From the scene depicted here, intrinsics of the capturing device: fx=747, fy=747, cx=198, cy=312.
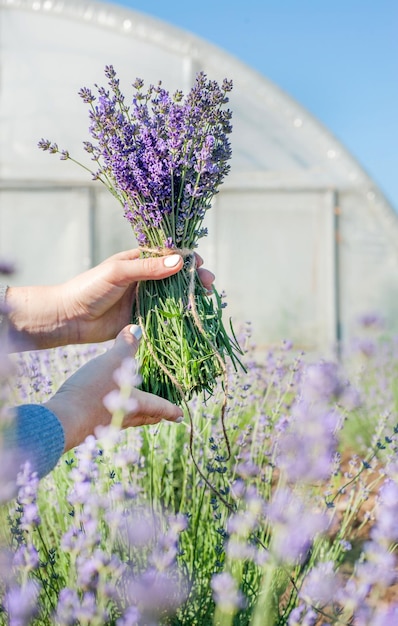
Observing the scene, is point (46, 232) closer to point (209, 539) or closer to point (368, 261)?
point (368, 261)

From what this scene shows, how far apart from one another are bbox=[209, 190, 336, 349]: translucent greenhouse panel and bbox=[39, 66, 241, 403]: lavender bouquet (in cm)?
508

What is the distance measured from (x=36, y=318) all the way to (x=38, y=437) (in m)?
0.67

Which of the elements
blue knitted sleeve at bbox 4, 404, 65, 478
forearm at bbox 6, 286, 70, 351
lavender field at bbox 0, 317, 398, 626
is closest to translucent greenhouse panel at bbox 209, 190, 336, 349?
lavender field at bbox 0, 317, 398, 626

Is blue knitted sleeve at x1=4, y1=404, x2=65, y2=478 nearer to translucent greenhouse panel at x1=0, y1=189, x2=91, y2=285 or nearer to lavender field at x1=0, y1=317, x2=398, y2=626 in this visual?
lavender field at x1=0, y1=317, x2=398, y2=626

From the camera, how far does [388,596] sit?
6.55 feet

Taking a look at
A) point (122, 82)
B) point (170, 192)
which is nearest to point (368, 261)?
point (122, 82)

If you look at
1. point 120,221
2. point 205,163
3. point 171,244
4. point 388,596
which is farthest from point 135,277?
point 120,221

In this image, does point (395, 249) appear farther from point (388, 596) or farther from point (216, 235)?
point (388, 596)

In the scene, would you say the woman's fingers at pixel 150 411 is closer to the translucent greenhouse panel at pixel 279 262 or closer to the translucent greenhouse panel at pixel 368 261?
the translucent greenhouse panel at pixel 279 262

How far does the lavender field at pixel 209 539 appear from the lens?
839 millimetres

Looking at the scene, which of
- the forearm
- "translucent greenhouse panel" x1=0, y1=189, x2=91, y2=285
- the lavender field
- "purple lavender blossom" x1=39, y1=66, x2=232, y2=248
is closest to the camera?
the lavender field

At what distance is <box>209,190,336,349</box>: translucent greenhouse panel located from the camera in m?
6.81

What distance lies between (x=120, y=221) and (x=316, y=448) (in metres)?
6.15

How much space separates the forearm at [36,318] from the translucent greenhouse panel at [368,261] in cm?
526
